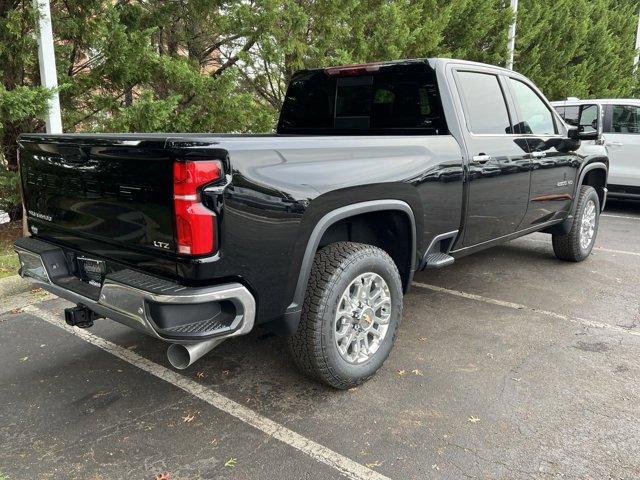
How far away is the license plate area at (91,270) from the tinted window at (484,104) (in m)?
2.68

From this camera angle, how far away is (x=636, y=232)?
7844 mm

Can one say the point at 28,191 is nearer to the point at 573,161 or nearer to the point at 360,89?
the point at 360,89

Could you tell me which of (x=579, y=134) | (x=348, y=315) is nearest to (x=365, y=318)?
(x=348, y=315)

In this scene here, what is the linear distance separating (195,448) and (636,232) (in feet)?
23.9

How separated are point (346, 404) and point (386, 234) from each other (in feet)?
3.69

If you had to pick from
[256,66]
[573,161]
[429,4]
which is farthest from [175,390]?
[429,4]

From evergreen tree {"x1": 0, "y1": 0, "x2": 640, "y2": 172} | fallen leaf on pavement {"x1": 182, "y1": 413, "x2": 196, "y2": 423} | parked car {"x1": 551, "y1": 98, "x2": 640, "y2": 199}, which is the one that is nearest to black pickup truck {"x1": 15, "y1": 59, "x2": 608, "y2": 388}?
fallen leaf on pavement {"x1": 182, "y1": 413, "x2": 196, "y2": 423}

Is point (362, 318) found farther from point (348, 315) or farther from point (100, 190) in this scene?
point (100, 190)

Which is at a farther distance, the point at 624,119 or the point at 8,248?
the point at 624,119

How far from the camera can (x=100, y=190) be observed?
9.07 feet

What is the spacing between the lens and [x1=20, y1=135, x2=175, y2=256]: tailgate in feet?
8.16

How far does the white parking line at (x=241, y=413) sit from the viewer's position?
2.61 metres

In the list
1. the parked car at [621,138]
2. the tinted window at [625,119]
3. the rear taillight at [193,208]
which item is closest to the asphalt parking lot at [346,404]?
the rear taillight at [193,208]

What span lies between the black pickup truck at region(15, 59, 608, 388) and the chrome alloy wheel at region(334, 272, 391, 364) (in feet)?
0.03
